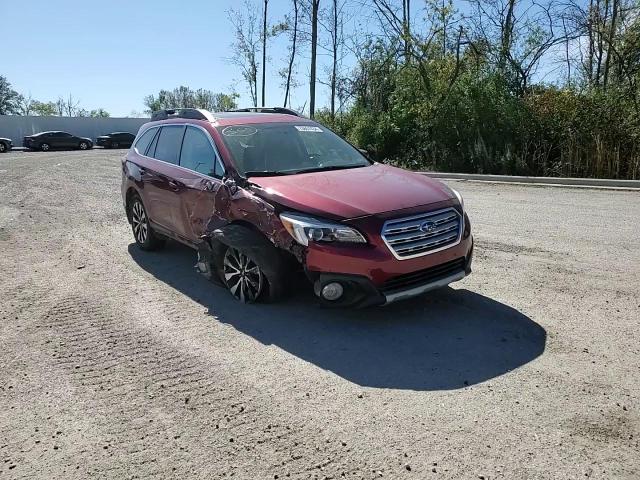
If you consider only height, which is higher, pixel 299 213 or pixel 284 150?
pixel 284 150

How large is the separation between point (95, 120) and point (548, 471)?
57.7 m

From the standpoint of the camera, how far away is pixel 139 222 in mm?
7258

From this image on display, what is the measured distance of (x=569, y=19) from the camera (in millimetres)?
19594

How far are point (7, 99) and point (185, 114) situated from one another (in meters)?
91.0

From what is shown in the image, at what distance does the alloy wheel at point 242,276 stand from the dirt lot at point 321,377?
154mm

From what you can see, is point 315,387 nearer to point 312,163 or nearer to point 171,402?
point 171,402

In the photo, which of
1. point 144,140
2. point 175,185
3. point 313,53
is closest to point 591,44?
point 313,53

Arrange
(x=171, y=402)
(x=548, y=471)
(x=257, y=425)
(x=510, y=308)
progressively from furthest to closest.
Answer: (x=510, y=308) → (x=171, y=402) → (x=257, y=425) → (x=548, y=471)

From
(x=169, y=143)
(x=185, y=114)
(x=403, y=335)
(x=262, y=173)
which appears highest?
(x=185, y=114)

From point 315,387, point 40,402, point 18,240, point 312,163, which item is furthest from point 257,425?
point 18,240

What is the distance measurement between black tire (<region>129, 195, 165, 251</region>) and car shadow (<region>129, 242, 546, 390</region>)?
1.70 m

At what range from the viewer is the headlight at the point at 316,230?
4.27 meters

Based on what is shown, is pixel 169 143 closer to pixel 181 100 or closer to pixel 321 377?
pixel 321 377

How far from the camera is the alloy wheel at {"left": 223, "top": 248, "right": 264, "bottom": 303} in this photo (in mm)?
4883
